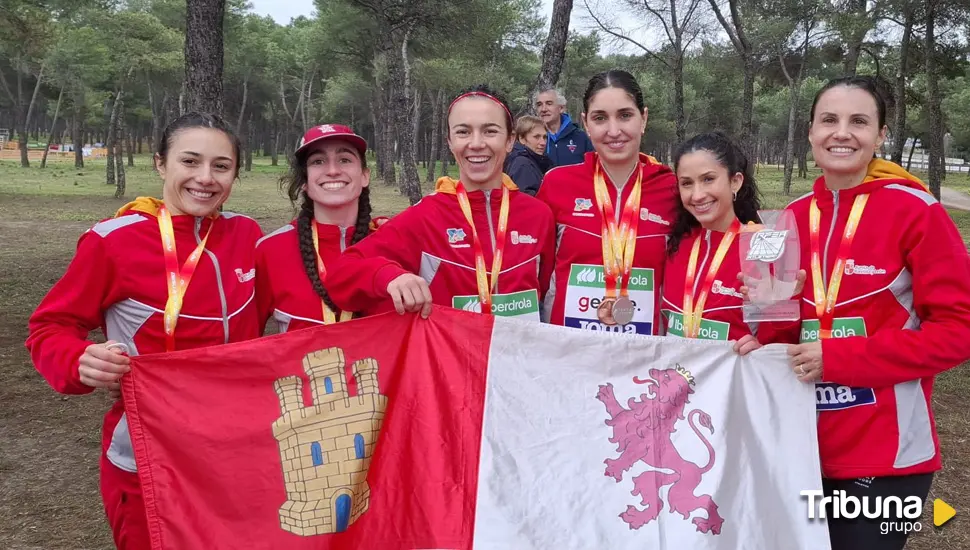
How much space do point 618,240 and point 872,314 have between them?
3.78 feet

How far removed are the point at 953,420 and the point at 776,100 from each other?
197ft

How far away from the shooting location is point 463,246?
3.31 m

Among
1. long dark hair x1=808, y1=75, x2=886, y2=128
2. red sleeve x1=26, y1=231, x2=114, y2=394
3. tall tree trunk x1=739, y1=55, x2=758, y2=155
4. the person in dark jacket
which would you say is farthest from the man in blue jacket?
tall tree trunk x1=739, y1=55, x2=758, y2=155

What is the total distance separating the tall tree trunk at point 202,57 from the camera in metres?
7.33

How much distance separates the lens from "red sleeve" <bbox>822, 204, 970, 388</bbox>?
252 centimetres

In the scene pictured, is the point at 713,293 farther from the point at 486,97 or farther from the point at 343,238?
the point at 343,238

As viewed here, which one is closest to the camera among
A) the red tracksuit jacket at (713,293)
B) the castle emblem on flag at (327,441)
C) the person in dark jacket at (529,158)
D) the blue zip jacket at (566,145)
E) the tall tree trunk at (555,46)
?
the castle emblem on flag at (327,441)

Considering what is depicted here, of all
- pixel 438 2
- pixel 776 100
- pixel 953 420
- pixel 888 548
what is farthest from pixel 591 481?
pixel 776 100

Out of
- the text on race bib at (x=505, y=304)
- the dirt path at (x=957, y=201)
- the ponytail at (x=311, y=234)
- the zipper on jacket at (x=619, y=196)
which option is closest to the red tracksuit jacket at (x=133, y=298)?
the ponytail at (x=311, y=234)

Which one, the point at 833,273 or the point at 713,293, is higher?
the point at 833,273

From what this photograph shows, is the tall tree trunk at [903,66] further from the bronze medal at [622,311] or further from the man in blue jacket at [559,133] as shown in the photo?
the bronze medal at [622,311]

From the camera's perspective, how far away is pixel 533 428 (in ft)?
9.68

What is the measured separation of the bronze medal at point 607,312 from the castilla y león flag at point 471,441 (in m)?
0.33

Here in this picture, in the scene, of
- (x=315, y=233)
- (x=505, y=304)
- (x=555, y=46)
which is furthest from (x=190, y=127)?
(x=555, y=46)
